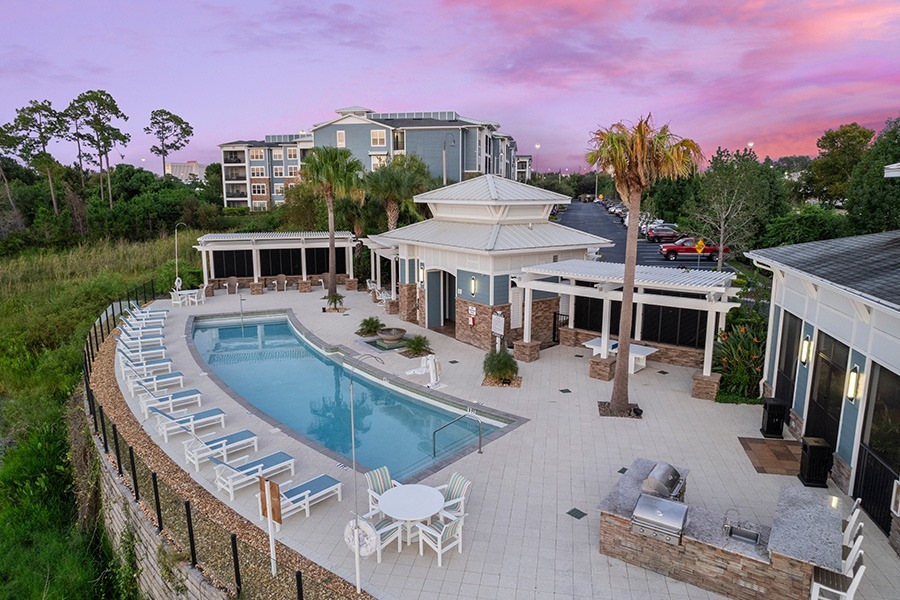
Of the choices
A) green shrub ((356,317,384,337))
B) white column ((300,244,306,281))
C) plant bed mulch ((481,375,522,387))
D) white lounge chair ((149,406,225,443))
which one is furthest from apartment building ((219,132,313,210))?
white lounge chair ((149,406,225,443))

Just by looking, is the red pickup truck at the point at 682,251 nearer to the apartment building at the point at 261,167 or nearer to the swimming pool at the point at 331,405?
the swimming pool at the point at 331,405

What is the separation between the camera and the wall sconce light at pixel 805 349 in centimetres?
1138

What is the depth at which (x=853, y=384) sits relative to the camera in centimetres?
930

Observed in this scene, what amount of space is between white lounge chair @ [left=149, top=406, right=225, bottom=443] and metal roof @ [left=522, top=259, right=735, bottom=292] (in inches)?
395

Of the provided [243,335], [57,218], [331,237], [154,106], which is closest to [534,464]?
[243,335]

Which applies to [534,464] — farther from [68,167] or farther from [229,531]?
[68,167]

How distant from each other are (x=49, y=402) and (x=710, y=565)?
20.3 metres

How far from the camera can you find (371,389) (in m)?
16.5

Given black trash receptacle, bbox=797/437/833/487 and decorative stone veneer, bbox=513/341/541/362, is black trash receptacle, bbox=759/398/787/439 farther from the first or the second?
decorative stone veneer, bbox=513/341/541/362

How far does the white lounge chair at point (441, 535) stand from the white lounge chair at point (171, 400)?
846cm

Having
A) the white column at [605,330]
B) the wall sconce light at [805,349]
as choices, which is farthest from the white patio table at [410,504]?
the white column at [605,330]

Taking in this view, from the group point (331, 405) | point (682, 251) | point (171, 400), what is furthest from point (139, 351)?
point (682, 251)

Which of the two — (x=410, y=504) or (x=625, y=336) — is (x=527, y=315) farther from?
(x=410, y=504)

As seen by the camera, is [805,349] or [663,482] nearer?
[663,482]
